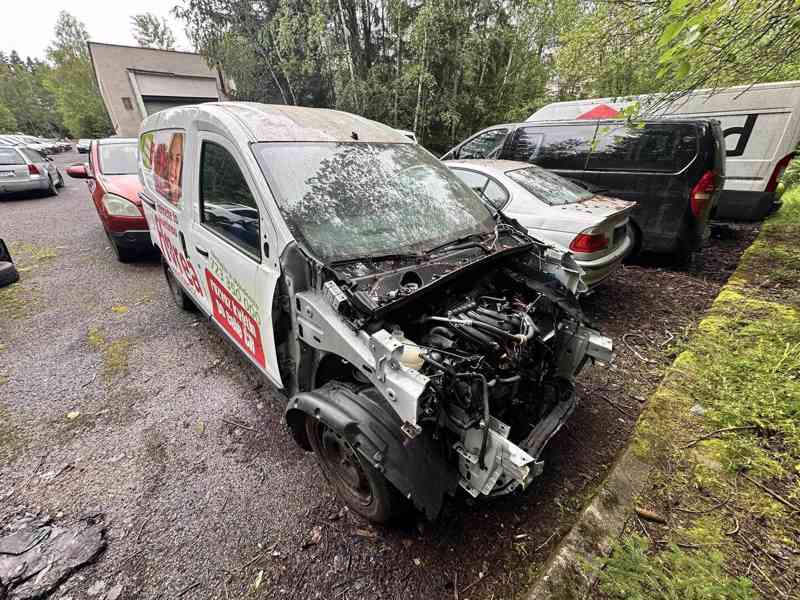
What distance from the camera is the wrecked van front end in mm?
1501

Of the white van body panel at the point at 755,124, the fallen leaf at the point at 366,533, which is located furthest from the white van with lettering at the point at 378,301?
the white van body panel at the point at 755,124

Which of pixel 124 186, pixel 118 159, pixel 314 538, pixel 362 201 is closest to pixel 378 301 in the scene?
pixel 362 201

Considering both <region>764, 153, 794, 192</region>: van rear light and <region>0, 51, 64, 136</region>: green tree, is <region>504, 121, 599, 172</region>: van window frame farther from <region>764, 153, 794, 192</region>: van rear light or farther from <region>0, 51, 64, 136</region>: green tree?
<region>0, 51, 64, 136</region>: green tree

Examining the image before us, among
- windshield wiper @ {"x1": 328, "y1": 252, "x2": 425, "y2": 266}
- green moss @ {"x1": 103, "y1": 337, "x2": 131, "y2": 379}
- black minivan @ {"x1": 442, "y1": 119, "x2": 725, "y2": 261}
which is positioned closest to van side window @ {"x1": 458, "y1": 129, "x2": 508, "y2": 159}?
black minivan @ {"x1": 442, "y1": 119, "x2": 725, "y2": 261}

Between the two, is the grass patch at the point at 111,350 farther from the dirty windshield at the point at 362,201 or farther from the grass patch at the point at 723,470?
the grass patch at the point at 723,470

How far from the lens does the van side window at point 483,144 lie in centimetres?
592

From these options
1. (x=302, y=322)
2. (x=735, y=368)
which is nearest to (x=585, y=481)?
(x=735, y=368)

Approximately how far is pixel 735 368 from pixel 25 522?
4.54m

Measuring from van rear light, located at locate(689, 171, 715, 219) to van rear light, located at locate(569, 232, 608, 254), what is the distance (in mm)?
1844

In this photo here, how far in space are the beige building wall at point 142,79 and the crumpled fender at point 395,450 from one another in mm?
25963

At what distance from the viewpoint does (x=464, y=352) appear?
5.43ft

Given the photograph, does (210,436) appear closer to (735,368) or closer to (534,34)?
(735,368)

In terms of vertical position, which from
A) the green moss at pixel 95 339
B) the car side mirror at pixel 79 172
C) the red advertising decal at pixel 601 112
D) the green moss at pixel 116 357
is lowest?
the green moss at pixel 116 357

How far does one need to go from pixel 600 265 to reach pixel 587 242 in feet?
1.05
